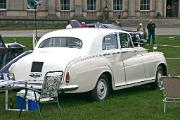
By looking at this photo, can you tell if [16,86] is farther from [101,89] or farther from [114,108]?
[101,89]

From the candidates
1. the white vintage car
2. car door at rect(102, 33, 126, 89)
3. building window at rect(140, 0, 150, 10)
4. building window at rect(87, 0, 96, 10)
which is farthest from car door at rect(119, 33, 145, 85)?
building window at rect(140, 0, 150, 10)

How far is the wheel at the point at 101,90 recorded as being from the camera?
14164 millimetres

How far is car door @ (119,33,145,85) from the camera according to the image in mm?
15500

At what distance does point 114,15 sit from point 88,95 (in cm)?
6474

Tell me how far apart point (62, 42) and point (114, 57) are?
4.56 feet

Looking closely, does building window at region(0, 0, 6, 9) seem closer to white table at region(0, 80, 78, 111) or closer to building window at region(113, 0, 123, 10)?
building window at region(113, 0, 123, 10)

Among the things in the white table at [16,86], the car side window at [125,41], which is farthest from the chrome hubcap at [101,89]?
the car side window at [125,41]

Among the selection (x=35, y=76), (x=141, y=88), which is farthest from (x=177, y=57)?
(x=35, y=76)

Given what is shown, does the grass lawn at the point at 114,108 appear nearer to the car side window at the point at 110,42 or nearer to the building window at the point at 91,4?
the car side window at the point at 110,42

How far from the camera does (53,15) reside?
77375 millimetres

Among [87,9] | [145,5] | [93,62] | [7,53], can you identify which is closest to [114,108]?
[93,62]

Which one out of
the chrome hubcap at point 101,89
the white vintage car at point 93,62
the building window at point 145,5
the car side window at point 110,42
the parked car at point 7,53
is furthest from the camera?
the building window at point 145,5

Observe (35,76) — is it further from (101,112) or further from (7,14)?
(7,14)

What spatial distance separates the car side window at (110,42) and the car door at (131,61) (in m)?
0.28
